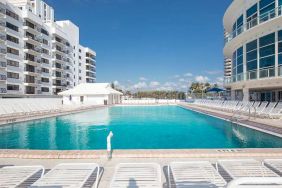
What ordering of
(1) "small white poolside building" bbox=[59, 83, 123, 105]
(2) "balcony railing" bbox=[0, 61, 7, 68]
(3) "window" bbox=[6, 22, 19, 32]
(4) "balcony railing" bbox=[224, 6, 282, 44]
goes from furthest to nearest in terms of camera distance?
1. (1) "small white poolside building" bbox=[59, 83, 123, 105]
2. (3) "window" bbox=[6, 22, 19, 32]
3. (2) "balcony railing" bbox=[0, 61, 7, 68]
4. (4) "balcony railing" bbox=[224, 6, 282, 44]

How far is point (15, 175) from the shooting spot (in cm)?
399

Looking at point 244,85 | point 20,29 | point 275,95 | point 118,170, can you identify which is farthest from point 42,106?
point 20,29

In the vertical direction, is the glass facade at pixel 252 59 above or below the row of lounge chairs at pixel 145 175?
above

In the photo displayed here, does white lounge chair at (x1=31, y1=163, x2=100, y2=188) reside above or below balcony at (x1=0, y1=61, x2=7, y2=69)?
below

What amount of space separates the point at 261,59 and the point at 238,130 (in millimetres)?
10803

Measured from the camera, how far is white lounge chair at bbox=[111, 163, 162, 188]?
361cm

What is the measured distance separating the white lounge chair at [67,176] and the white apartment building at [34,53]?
37196 millimetres

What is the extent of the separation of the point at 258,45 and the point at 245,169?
19.2 meters

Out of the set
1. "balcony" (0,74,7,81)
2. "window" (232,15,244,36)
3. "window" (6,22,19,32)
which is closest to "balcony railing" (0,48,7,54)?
"balcony" (0,74,7,81)

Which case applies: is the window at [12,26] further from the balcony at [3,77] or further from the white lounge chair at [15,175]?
the white lounge chair at [15,175]

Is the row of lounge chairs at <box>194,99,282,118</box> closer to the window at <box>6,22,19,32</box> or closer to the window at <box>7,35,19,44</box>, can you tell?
the window at <box>7,35,19,44</box>

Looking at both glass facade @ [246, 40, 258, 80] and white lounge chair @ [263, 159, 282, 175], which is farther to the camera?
glass facade @ [246, 40, 258, 80]

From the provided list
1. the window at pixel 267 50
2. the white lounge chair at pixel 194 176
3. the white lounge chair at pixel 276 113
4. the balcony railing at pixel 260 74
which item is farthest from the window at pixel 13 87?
the white lounge chair at pixel 194 176

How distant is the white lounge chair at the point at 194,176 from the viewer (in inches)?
142
